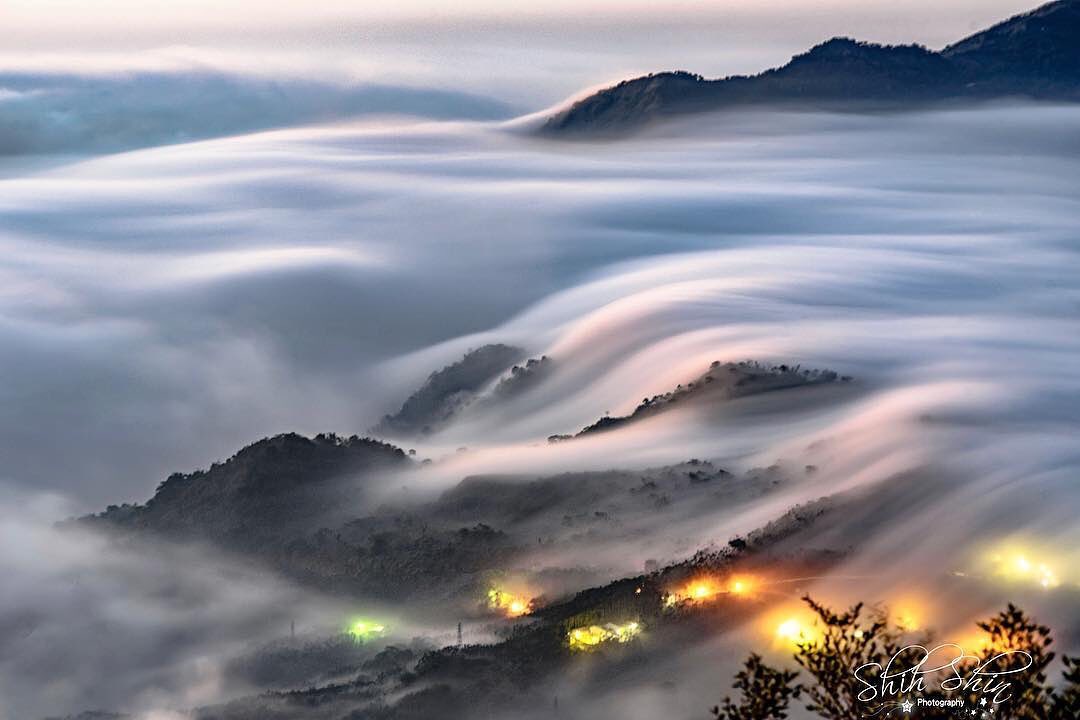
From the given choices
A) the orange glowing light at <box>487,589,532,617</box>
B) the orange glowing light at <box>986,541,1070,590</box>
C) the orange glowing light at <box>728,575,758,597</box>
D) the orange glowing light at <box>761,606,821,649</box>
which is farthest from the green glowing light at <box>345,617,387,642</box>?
the orange glowing light at <box>986,541,1070,590</box>

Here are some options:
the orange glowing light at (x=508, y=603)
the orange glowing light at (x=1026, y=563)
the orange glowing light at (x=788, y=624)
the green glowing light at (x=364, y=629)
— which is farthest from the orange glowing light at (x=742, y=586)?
the green glowing light at (x=364, y=629)

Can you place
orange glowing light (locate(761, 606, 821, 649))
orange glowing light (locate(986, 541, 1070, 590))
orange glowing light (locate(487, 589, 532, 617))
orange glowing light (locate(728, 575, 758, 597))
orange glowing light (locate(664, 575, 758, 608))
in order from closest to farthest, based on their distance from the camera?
1. orange glowing light (locate(761, 606, 821, 649))
2. orange glowing light (locate(986, 541, 1070, 590))
3. orange glowing light (locate(728, 575, 758, 597))
4. orange glowing light (locate(664, 575, 758, 608))
5. orange glowing light (locate(487, 589, 532, 617))

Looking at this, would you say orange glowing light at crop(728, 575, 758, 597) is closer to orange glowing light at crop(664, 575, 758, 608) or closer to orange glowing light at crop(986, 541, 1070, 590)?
orange glowing light at crop(664, 575, 758, 608)

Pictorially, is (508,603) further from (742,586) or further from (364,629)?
(742,586)

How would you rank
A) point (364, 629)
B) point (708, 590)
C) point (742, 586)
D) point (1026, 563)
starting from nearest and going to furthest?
point (1026, 563), point (742, 586), point (708, 590), point (364, 629)

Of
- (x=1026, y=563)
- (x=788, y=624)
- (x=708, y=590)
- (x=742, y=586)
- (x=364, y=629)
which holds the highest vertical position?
(x=788, y=624)

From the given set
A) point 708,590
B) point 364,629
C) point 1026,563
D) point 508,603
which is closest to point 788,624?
point 708,590

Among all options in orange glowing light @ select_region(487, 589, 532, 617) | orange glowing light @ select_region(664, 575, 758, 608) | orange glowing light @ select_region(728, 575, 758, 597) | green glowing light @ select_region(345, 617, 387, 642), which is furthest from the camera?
orange glowing light @ select_region(487, 589, 532, 617)

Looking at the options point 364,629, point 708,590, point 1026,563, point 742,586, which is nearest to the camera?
point 1026,563

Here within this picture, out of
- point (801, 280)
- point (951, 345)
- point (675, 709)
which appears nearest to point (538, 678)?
point (675, 709)

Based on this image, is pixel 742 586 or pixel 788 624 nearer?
pixel 788 624

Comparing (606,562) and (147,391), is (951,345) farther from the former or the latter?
(147,391)
